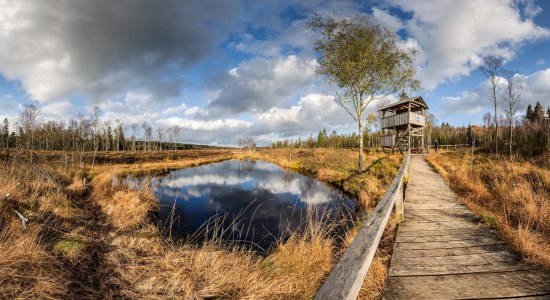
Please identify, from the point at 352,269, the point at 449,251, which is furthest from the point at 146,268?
the point at 449,251

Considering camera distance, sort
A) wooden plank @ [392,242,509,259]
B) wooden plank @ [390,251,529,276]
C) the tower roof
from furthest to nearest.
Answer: the tower roof < wooden plank @ [392,242,509,259] < wooden plank @ [390,251,529,276]

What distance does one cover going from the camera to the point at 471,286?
9.67 ft

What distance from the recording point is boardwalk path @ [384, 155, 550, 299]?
2848 millimetres

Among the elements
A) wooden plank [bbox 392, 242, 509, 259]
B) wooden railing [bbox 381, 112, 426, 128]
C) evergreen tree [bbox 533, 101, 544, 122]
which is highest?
evergreen tree [bbox 533, 101, 544, 122]

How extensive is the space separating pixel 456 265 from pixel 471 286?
593 millimetres

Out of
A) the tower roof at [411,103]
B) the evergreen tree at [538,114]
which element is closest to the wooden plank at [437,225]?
the tower roof at [411,103]

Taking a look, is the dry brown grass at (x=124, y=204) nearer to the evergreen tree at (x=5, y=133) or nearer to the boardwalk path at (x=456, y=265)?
the boardwalk path at (x=456, y=265)

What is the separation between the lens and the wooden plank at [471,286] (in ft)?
9.10

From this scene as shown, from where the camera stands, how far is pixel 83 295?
142 inches

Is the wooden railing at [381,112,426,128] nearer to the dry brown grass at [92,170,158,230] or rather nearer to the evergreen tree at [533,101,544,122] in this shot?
the dry brown grass at [92,170,158,230]

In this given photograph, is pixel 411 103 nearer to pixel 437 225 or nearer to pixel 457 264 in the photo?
pixel 437 225

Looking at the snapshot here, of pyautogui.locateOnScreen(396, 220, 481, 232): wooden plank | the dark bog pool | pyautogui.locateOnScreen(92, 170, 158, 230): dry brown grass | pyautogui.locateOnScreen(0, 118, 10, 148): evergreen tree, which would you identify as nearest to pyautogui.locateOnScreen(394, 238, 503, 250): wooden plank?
pyautogui.locateOnScreen(396, 220, 481, 232): wooden plank

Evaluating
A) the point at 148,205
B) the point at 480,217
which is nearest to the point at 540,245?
the point at 480,217

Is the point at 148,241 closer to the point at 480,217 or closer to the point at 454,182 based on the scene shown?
the point at 480,217
